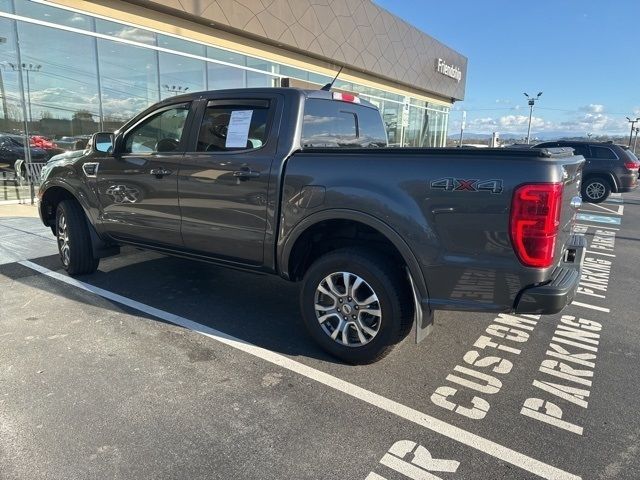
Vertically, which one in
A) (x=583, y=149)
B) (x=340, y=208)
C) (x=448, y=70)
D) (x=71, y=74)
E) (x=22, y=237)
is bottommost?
(x=22, y=237)

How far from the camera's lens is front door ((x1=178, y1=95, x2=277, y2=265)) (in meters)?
3.62

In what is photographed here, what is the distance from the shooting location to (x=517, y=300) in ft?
9.21

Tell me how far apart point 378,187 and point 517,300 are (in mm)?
1094

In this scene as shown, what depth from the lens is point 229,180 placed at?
373 centimetres

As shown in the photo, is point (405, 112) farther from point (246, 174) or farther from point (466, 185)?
point (466, 185)

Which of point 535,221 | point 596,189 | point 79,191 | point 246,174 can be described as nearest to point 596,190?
point 596,189

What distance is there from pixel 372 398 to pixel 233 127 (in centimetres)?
235

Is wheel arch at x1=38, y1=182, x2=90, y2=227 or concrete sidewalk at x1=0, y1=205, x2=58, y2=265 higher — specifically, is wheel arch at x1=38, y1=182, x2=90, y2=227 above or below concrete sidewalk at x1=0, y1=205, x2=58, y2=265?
above

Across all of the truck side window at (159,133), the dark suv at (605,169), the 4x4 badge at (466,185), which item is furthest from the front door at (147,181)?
the dark suv at (605,169)

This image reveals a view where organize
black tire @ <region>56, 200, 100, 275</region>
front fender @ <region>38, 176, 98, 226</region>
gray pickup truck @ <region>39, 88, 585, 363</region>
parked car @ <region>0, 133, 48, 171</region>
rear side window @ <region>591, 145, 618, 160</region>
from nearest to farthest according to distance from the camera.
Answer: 1. gray pickup truck @ <region>39, 88, 585, 363</region>
2. front fender @ <region>38, 176, 98, 226</region>
3. black tire @ <region>56, 200, 100, 275</region>
4. parked car @ <region>0, 133, 48, 171</region>
5. rear side window @ <region>591, 145, 618, 160</region>

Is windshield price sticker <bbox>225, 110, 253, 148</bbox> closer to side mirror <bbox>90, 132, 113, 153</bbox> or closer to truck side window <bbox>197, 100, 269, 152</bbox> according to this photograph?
truck side window <bbox>197, 100, 269, 152</bbox>

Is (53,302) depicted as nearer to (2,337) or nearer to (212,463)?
(2,337)

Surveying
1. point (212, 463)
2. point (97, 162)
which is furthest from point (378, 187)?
point (97, 162)

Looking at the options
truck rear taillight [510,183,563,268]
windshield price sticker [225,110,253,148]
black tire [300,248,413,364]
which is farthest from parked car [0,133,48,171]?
truck rear taillight [510,183,563,268]
